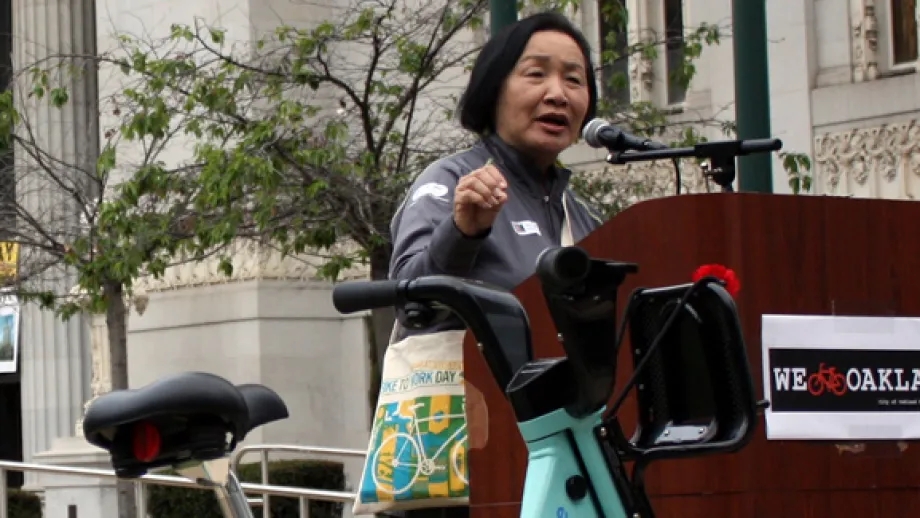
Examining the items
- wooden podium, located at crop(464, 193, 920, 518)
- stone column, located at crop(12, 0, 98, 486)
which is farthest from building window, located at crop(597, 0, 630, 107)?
stone column, located at crop(12, 0, 98, 486)

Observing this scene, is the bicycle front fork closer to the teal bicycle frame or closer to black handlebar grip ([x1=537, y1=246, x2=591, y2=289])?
the teal bicycle frame

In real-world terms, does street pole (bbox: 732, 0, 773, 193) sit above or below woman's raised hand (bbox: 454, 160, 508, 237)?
above

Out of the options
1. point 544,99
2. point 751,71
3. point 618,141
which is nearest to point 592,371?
point 618,141

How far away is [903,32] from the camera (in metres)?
17.0

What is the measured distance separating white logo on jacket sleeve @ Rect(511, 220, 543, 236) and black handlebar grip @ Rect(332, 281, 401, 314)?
1511 mm

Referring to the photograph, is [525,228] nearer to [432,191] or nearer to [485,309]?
[432,191]

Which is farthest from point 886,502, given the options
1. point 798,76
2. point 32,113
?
point 32,113

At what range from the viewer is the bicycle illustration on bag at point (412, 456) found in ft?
14.4

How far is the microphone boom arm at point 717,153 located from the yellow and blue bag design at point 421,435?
0.73 m

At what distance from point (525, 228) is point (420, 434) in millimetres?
577

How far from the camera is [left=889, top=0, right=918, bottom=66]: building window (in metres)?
16.9

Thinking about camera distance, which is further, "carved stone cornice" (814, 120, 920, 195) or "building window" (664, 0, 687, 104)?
"building window" (664, 0, 687, 104)

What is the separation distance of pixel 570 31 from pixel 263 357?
17.8 m

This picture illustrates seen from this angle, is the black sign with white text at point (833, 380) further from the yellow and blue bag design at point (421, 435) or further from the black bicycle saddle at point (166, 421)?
the black bicycle saddle at point (166, 421)
